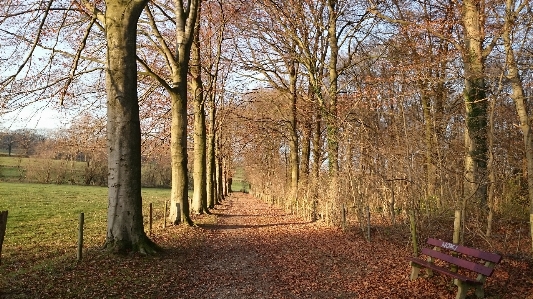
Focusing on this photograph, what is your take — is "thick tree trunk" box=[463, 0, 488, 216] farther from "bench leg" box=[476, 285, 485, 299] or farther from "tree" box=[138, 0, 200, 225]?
"tree" box=[138, 0, 200, 225]

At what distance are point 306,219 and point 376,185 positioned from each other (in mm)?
5737

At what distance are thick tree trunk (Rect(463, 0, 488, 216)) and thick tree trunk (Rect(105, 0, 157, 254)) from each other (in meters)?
8.71

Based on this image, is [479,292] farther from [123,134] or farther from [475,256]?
[123,134]

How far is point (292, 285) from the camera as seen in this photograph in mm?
8117

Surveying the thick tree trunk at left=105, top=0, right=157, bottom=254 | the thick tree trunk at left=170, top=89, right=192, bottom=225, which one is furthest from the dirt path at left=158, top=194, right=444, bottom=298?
the thick tree trunk at left=170, top=89, right=192, bottom=225

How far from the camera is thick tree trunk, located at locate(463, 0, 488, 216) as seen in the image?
40.9 ft

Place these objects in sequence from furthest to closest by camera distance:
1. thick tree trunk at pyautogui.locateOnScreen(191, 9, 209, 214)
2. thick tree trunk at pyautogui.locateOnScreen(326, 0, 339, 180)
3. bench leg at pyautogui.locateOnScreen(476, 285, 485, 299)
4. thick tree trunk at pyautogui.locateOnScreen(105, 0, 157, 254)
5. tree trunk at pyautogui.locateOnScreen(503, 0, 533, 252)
A: 1. thick tree trunk at pyautogui.locateOnScreen(191, 9, 209, 214)
2. thick tree trunk at pyautogui.locateOnScreen(326, 0, 339, 180)
3. thick tree trunk at pyautogui.locateOnScreen(105, 0, 157, 254)
4. tree trunk at pyautogui.locateOnScreen(503, 0, 533, 252)
5. bench leg at pyautogui.locateOnScreen(476, 285, 485, 299)

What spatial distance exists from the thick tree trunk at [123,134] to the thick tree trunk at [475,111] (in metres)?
8.71

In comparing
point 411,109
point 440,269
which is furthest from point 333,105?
point 440,269

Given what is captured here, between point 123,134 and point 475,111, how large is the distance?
36.8ft

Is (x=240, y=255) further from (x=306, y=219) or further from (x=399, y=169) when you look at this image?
(x=306, y=219)

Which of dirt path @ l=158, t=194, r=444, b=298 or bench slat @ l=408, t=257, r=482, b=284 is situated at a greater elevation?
bench slat @ l=408, t=257, r=482, b=284

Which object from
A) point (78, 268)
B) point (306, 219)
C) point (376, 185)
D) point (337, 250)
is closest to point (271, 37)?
point (306, 219)

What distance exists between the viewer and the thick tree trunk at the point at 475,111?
40.9 feet
